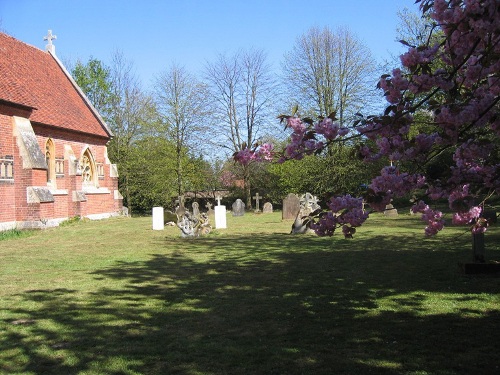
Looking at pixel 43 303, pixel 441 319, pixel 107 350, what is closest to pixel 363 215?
pixel 441 319

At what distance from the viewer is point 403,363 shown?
464 cm

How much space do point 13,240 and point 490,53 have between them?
1718cm

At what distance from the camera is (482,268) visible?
342 inches

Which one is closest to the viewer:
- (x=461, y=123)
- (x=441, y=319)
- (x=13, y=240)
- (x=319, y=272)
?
(x=461, y=123)

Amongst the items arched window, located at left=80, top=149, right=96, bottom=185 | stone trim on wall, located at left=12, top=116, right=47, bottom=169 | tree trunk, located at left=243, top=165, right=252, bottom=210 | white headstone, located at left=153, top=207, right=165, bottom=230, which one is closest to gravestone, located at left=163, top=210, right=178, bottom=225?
white headstone, located at left=153, top=207, right=165, bottom=230

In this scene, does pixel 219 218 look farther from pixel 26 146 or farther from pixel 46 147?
pixel 46 147

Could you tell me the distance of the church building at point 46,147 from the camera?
2072cm

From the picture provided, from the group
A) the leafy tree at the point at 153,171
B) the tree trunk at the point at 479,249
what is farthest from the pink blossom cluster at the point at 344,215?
the leafy tree at the point at 153,171

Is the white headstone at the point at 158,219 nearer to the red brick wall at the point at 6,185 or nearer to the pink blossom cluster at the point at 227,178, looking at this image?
the red brick wall at the point at 6,185

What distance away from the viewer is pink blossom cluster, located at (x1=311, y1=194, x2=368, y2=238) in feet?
14.7

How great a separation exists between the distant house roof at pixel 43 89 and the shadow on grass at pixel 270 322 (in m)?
14.9

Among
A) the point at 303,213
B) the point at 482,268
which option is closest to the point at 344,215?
the point at 482,268

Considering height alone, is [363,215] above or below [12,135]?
below

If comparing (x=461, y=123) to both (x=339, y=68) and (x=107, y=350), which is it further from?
(x=339, y=68)
